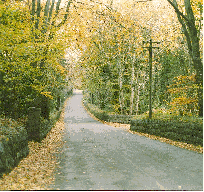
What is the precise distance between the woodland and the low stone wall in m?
2.95

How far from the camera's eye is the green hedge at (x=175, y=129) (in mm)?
12428

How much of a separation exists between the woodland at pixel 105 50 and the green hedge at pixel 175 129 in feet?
2.86

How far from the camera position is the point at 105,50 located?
27.1 metres

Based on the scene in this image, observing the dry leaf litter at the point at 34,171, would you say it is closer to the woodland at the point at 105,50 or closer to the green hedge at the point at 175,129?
the green hedge at the point at 175,129

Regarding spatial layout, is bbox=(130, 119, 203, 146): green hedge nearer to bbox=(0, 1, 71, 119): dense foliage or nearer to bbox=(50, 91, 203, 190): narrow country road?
bbox=(50, 91, 203, 190): narrow country road

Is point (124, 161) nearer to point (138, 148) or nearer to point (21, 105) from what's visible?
point (138, 148)

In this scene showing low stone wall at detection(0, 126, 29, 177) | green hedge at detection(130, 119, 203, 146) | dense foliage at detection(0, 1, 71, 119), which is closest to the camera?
low stone wall at detection(0, 126, 29, 177)

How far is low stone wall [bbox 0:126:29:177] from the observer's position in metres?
7.42

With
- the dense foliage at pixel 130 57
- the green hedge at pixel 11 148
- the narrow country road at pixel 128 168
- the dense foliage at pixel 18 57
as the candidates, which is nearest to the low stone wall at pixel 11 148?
the green hedge at pixel 11 148

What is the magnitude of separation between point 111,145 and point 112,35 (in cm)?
1450

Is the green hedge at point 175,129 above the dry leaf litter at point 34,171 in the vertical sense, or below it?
above

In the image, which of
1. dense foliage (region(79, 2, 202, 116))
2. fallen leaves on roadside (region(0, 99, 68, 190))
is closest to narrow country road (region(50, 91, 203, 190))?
fallen leaves on roadside (region(0, 99, 68, 190))

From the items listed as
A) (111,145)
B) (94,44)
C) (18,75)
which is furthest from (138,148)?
(94,44)

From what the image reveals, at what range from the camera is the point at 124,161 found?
9289 mm
